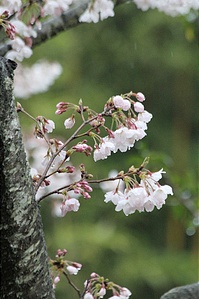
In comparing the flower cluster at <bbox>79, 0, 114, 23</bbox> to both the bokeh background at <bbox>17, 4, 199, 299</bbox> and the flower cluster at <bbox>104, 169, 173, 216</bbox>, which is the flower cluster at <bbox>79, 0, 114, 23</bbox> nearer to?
the flower cluster at <bbox>104, 169, 173, 216</bbox>

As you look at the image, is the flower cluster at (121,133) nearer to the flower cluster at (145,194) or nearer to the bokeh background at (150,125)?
the flower cluster at (145,194)

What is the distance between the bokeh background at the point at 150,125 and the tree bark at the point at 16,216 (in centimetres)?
706

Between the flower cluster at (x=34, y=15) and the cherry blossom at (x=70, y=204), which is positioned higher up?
the flower cluster at (x=34, y=15)

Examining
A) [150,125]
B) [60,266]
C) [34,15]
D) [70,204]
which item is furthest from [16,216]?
[150,125]

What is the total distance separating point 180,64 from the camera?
9273mm

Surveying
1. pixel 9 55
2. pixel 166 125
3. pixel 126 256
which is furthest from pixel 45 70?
pixel 166 125

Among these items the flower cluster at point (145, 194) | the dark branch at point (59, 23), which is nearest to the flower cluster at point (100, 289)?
the flower cluster at point (145, 194)

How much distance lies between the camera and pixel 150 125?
384 inches

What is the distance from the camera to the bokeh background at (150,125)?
8.57 m

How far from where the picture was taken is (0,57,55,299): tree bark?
Answer: 1.03 meters

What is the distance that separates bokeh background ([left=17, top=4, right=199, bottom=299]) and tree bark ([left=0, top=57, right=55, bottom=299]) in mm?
7062

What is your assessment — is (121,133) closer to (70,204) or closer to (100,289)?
(70,204)

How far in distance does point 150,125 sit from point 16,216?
8741 mm

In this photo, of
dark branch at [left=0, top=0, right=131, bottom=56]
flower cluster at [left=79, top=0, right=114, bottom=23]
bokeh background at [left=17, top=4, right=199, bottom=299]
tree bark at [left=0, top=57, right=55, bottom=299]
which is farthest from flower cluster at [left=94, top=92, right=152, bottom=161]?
bokeh background at [left=17, top=4, right=199, bottom=299]
